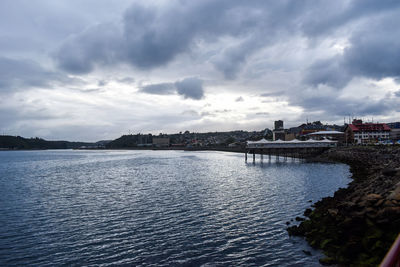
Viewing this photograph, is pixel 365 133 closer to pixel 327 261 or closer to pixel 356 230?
pixel 356 230

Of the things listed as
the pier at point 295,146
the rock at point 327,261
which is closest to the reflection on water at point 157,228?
the rock at point 327,261

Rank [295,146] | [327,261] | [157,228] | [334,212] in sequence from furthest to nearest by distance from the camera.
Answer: [295,146] → [157,228] → [334,212] → [327,261]

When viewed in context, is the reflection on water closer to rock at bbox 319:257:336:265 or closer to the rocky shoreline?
rock at bbox 319:257:336:265

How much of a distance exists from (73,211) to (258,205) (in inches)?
587

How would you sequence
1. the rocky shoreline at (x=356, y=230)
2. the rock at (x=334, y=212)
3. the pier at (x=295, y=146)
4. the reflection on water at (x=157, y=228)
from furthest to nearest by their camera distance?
1. the pier at (x=295, y=146)
2. the rock at (x=334, y=212)
3. the reflection on water at (x=157, y=228)
4. the rocky shoreline at (x=356, y=230)

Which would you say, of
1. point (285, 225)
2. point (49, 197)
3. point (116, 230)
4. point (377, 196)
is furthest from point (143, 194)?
point (377, 196)

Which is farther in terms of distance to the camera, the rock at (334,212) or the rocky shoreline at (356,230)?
the rock at (334,212)

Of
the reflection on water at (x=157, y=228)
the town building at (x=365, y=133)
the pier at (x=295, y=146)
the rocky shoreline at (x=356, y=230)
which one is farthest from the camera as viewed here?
the town building at (x=365, y=133)

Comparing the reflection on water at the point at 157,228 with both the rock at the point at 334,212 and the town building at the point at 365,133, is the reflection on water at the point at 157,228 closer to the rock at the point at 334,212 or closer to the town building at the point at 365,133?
the rock at the point at 334,212

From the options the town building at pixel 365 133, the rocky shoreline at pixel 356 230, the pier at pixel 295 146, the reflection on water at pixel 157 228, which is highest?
the town building at pixel 365 133

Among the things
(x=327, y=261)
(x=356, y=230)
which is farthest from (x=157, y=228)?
(x=356, y=230)

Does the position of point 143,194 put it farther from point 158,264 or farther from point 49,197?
point 158,264

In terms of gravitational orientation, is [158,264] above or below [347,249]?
below

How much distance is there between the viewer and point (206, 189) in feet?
103
